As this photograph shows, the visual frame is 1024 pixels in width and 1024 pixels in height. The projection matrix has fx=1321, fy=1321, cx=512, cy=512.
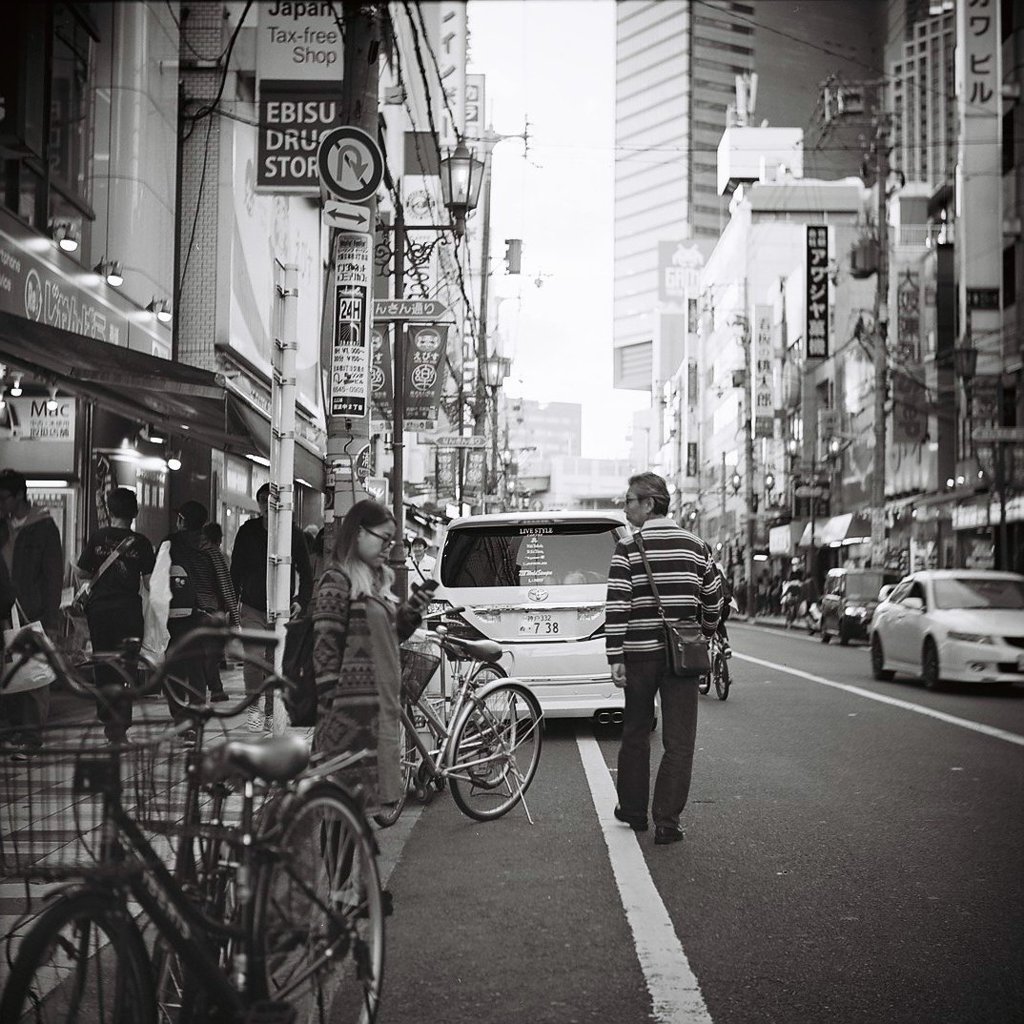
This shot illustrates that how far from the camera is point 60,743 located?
10.6ft

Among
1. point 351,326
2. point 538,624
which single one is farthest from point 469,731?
point 351,326

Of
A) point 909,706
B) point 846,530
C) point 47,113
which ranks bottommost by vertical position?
point 909,706

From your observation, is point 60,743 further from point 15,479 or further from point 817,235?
point 817,235

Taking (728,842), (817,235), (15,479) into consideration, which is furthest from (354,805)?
(817,235)

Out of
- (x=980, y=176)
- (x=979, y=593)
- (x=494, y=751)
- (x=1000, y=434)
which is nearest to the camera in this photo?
(x=494, y=751)

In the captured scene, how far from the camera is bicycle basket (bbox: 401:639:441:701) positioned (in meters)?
7.17

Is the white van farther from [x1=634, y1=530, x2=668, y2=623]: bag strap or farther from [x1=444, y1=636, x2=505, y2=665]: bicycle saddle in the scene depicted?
[x1=634, y1=530, x2=668, y2=623]: bag strap

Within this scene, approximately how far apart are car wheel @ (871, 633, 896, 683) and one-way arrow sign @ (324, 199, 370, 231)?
35.7 feet

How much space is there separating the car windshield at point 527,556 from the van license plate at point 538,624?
25cm

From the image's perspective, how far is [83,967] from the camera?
3.17 m

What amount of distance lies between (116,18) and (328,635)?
12.2 meters

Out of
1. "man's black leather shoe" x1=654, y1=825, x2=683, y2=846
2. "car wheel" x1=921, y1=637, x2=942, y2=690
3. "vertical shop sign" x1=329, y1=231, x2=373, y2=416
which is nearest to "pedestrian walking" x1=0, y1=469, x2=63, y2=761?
"vertical shop sign" x1=329, y1=231, x2=373, y2=416

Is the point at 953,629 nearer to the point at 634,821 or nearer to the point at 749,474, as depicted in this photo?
the point at 634,821

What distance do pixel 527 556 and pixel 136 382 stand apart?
135 inches
